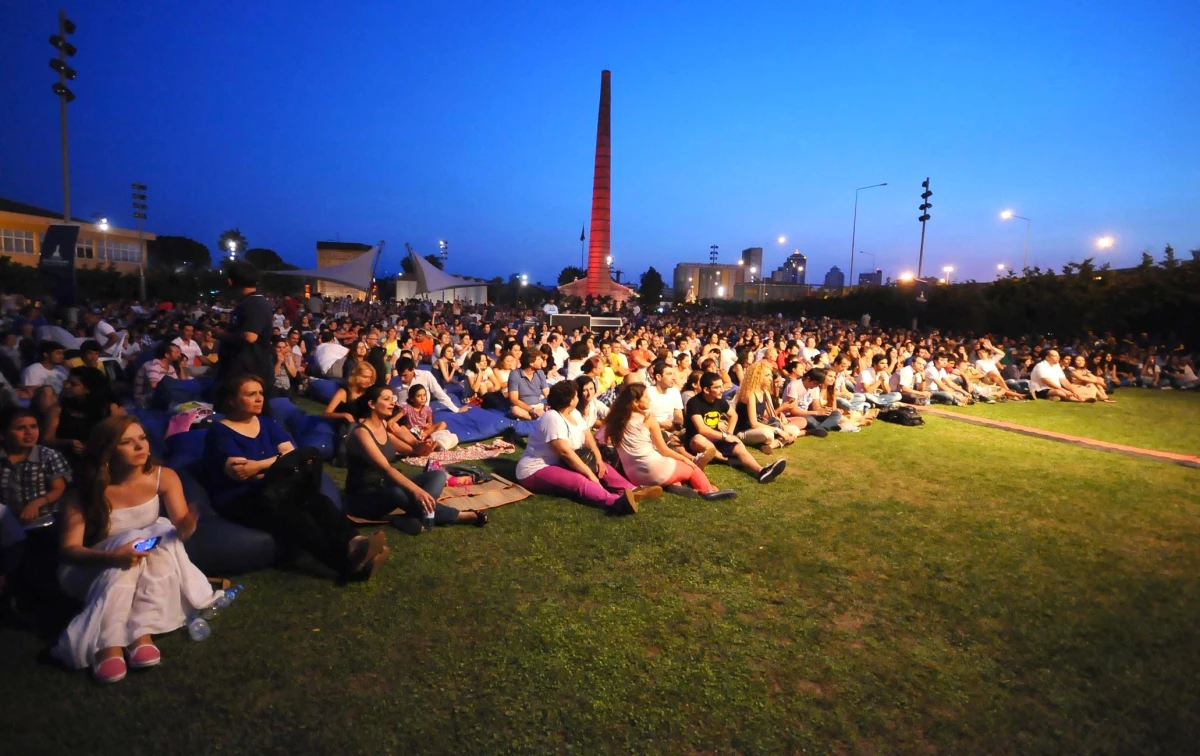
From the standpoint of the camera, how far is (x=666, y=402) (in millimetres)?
8148

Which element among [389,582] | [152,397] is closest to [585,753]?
[389,582]

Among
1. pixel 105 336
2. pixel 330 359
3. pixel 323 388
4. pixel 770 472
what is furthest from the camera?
pixel 105 336

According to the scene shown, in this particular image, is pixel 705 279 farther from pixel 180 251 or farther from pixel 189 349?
pixel 189 349

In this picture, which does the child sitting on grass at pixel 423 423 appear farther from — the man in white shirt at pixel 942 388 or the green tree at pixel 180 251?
the green tree at pixel 180 251

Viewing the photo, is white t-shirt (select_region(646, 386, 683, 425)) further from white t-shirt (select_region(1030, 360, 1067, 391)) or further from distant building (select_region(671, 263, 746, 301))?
distant building (select_region(671, 263, 746, 301))

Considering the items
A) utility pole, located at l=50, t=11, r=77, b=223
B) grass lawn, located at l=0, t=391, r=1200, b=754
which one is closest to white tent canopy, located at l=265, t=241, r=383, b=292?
utility pole, located at l=50, t=11, r=77, b=223

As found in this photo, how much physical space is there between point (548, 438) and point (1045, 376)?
41.7ft

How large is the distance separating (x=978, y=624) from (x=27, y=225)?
53521 millimetres

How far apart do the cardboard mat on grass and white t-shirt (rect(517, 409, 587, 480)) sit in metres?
0.18

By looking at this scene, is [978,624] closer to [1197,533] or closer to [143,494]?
[1197,533]

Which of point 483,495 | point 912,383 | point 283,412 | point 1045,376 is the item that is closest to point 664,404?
point 483,495

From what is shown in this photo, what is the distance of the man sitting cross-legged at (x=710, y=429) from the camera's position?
7043 millimetres

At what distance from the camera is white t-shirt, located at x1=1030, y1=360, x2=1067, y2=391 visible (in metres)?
14.0

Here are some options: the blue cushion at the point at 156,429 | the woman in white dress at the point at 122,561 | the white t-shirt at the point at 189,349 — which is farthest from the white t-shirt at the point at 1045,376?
the white t-shirt at the point at 189,349
